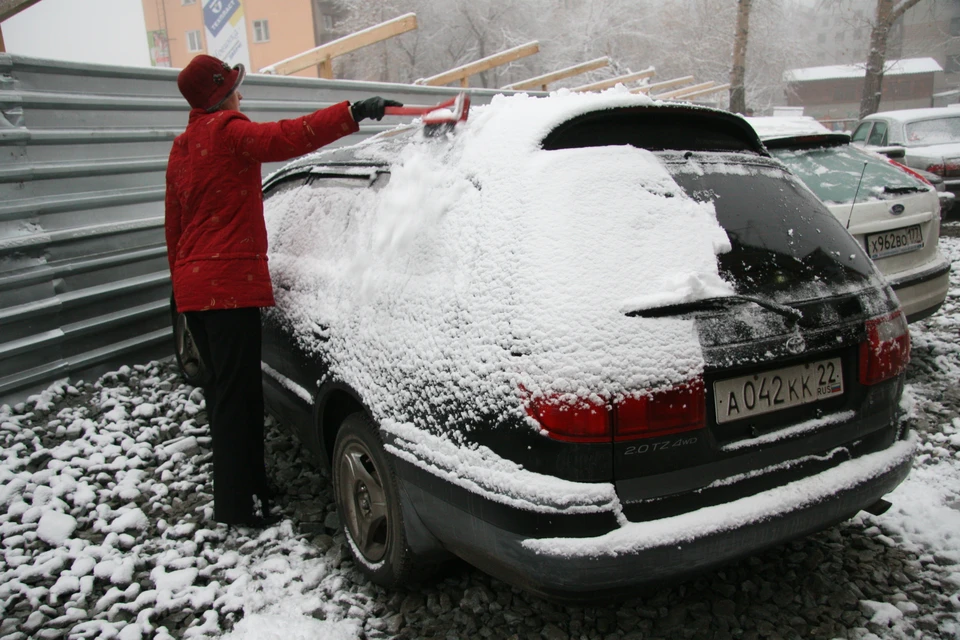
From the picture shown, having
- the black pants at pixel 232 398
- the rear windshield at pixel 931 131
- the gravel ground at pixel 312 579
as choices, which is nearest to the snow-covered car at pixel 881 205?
the gravel ground at pixel 312 579

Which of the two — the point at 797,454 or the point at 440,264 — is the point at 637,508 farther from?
the point at 440,264

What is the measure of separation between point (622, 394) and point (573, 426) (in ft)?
0.52

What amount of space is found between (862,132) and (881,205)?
9.58 metres

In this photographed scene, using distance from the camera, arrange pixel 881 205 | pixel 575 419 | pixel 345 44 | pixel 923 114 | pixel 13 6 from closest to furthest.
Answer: pixel 575 419 → pixel 881 205 → pixel 13 6 → pixel 345 44 → pixel 923 114

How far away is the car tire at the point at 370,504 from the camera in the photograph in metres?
2.42

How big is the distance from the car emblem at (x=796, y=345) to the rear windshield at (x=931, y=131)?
11054 mm

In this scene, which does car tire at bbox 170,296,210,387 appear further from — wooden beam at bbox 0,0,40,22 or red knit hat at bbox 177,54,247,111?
wooden beam at bbox 0,0,40,22

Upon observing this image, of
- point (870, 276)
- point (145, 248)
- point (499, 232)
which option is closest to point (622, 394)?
point (499, 232)

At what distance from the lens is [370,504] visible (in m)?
2.62

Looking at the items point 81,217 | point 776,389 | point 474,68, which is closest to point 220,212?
point 776,389

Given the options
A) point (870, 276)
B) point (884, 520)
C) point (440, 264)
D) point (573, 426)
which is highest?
point (440, 264)

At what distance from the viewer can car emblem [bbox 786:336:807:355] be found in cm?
206

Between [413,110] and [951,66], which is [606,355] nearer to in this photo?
[413,110]

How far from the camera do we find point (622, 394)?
1.82m
